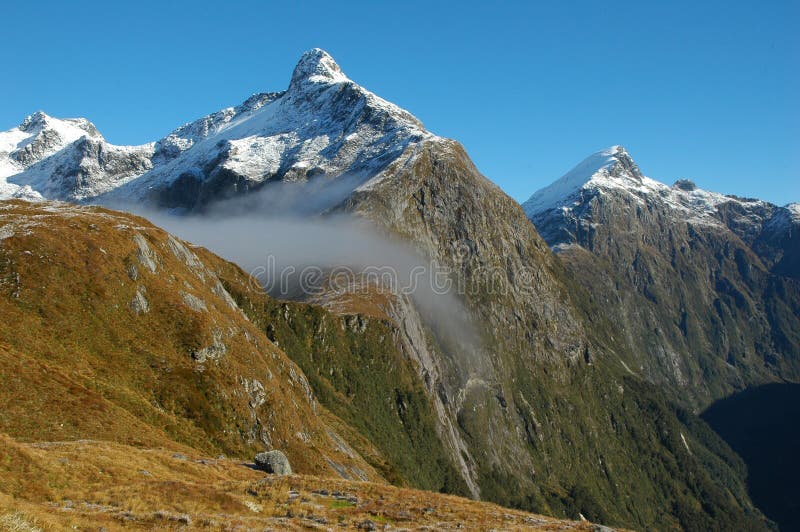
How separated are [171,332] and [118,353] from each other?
11764 millimetres

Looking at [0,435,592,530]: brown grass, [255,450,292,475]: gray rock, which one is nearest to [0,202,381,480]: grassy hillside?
[0,435,592,530]: brown grass

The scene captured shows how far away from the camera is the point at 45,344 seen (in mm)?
65625

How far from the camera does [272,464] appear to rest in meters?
56.6

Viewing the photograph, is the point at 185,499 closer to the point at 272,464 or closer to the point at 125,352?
the point at 272,464

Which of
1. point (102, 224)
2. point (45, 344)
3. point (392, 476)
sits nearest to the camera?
point (45, 344)

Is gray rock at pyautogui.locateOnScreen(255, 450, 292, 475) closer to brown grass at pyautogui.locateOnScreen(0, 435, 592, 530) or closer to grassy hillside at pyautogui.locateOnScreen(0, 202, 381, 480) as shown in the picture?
brown grass at pyautogui.locateOnScreen(0, 435, 592, 530)

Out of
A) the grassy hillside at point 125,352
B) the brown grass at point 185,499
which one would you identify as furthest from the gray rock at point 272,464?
the grassy hillside at point 125,352

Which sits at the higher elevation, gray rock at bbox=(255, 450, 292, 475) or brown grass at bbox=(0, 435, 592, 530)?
brown grass at bbox=(0, 435, 592, 530)

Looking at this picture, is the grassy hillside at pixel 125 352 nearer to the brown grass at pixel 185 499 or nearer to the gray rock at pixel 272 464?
the brown grass at pixel 185 499

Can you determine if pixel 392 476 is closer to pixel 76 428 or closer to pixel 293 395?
pixel 293 395

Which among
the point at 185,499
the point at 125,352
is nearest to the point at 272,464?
the point at 185,499

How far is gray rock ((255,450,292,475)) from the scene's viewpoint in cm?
5631

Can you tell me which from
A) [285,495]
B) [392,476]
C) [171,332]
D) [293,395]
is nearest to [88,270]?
[171,332]

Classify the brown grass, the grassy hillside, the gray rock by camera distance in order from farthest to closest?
1. the gray rock
2. the grassy hillside
3. the brown grass
